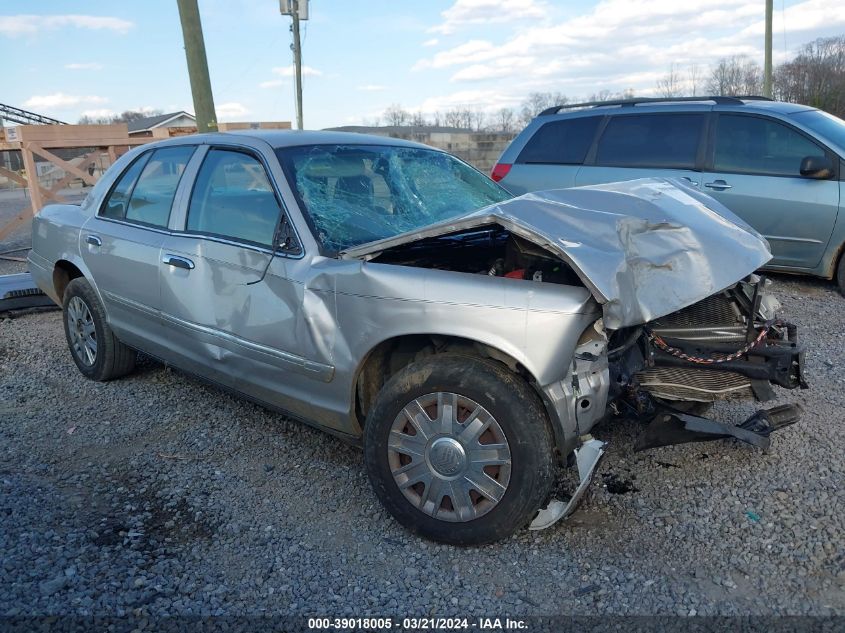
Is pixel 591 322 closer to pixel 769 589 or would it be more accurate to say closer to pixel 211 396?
pixel 769 589

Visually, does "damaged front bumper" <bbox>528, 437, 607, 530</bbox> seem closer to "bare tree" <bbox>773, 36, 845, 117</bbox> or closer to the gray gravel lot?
the gray gravel lot

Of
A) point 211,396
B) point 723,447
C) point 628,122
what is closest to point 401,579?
point 723,447

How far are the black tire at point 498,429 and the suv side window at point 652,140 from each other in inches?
196

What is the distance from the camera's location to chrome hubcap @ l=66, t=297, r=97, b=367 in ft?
15.7

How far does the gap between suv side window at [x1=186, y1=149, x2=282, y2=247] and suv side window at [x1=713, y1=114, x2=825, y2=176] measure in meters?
4.87

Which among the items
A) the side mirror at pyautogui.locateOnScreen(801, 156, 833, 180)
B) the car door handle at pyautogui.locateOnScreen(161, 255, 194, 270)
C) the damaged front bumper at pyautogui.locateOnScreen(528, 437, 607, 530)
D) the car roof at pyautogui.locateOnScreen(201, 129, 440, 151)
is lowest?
the damaged front bumper at pyautogui.locateOnScreen(528, 437, 607, 530)

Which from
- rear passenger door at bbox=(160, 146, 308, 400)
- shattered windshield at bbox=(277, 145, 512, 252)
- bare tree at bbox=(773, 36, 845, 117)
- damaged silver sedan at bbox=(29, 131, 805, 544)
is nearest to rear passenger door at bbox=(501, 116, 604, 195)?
shattered windshield at bbox=(277, 145, 512, 252)

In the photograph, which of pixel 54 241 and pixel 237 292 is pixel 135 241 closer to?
pixel 237 292

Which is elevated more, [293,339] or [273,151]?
[273,151]

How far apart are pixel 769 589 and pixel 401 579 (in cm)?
136

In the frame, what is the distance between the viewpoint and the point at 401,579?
2709 mm

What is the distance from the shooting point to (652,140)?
7062mm

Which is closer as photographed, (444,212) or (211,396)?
(444,212)

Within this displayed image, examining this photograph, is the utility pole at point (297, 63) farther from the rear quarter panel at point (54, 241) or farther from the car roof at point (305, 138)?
the car roof at point (305, 138)
